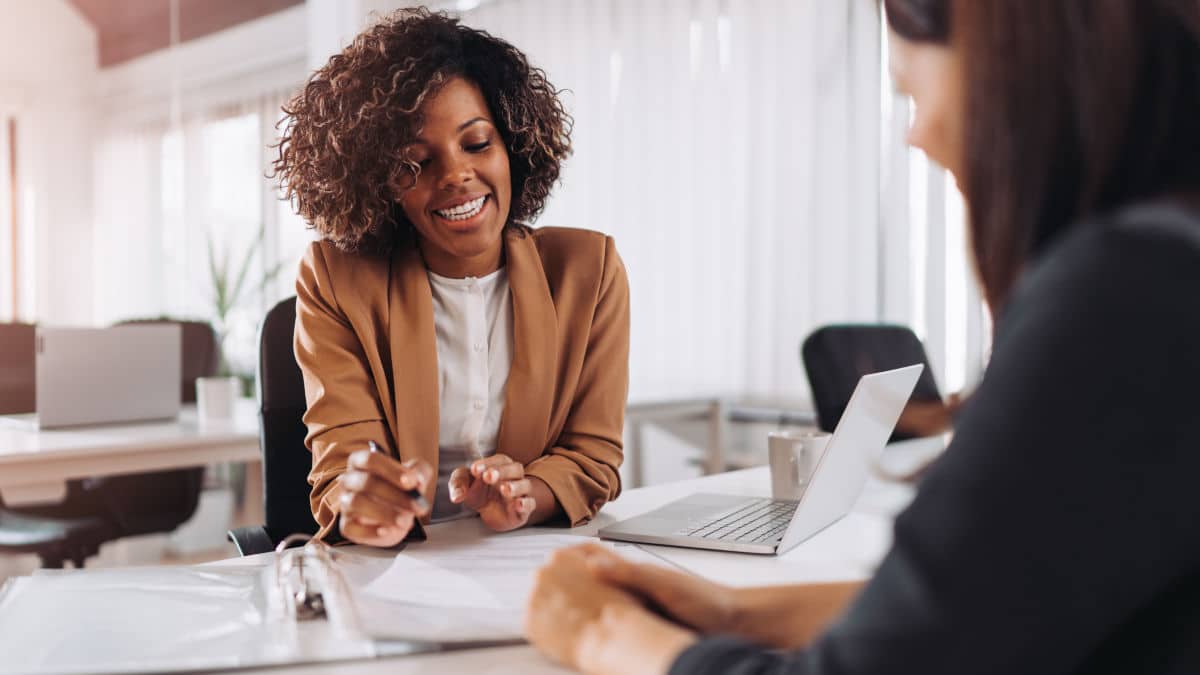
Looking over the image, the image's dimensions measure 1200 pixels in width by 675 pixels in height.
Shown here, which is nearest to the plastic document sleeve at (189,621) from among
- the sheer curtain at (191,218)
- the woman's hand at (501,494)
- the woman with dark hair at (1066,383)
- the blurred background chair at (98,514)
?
the woman's hand at (501,494)

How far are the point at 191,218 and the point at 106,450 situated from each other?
402 centimetres

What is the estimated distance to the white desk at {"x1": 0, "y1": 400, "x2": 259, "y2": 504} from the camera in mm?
2070

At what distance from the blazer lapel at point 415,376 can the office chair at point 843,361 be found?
1.13 meters

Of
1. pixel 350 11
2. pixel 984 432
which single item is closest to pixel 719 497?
pixel 984 432

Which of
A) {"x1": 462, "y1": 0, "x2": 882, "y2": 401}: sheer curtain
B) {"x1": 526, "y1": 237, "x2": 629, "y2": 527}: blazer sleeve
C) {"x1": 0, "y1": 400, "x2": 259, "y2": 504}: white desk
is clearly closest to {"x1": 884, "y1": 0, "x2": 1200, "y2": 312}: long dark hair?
{"x1": 526, "y1": 237, "x2": 629, "y2": 527}: blazer sleeve

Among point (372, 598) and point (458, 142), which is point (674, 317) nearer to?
point (458, 142)

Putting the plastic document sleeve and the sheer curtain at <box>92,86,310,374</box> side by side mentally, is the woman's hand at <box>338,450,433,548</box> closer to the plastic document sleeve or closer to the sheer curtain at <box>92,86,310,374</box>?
the plastic document sleeve

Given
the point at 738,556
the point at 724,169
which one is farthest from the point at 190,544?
the point at 738,556

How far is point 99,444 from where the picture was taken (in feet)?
7.16

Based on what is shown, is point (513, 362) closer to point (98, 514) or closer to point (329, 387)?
point (329, 387)

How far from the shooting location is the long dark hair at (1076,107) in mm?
490

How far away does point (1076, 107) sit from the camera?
0.49 meters

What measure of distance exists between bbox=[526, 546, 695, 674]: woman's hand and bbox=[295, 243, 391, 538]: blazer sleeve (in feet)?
1.67

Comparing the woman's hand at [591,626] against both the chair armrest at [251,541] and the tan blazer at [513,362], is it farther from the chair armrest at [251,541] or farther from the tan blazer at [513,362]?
the chair armrest at [251,541]
